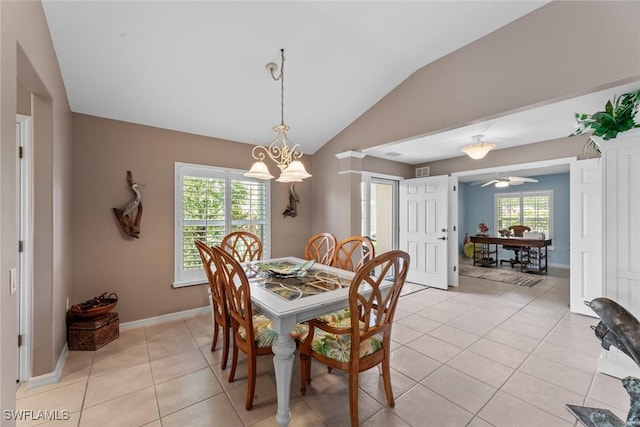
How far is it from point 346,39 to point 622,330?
8.70 feet

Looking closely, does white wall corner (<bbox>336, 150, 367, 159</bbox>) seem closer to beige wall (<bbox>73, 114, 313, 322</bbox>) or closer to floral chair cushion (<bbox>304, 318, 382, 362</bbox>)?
beige wall (<bbox>73, 114, 313, 322</bbox>)

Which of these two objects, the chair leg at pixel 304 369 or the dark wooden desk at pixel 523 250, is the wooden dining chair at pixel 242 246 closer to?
the chair leg at pixel 304 369

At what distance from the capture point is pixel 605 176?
2193 millimetres

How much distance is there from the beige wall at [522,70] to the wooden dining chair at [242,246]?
200cm

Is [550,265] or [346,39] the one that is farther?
[550,265]

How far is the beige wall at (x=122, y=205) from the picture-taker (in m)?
2.80

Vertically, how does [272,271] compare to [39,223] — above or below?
below

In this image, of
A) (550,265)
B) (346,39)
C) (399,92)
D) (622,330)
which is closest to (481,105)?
(399,92)

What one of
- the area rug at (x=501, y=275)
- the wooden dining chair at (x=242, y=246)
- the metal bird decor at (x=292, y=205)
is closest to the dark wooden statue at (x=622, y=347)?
the wooden dining chair at (x=242, y=246)

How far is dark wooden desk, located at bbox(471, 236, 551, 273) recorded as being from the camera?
19.2ft

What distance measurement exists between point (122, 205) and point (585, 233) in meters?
5.72

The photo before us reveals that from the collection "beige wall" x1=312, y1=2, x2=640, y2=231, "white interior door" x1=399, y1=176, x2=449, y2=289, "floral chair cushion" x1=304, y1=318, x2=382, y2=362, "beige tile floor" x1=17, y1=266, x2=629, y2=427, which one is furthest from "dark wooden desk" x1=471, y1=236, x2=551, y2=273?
"floral chair cushion" x1=304, y1=318, x2=382, y2=362

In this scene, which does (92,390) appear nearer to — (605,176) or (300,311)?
(300,311)

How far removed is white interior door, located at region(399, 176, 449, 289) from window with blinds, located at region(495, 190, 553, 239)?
432 cm
